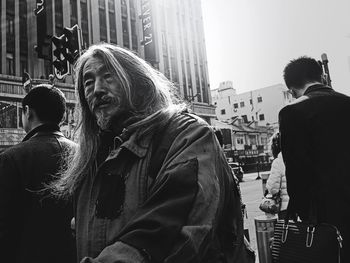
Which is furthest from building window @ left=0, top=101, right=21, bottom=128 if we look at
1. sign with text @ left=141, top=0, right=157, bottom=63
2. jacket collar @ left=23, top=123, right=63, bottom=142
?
jacket collar @ left=23, top=123, right=63, bottom=142

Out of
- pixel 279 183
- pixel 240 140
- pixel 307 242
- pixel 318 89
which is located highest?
pixel 240 140

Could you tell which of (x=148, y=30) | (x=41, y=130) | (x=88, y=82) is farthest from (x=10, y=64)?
(x=88, y=82)

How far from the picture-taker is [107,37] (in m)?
29.3

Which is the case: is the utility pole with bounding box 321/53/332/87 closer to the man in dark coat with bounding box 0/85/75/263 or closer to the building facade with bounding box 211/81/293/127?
the man in dark coat with bounding box 0/85/75/263

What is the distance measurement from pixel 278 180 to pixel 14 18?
2438cm

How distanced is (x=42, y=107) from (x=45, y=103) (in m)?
0.04

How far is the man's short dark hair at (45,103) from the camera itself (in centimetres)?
275

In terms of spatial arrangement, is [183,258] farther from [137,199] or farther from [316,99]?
[316,99]

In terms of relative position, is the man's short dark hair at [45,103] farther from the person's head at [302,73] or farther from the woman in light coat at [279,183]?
the woman in light coat at [279,183]

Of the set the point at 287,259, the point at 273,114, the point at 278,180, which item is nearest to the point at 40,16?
the point at 278,180

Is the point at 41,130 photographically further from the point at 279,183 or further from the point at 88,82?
the point at 279,183

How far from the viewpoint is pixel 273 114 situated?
64.0 m

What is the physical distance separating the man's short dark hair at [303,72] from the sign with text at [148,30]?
2359 centimetres

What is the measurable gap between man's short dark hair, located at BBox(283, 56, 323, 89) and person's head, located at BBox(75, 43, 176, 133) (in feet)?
5.65
